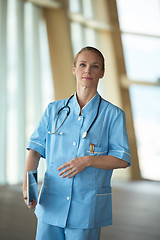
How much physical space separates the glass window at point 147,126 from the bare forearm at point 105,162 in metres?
6.09

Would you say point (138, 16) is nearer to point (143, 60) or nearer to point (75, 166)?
point (143, 60)

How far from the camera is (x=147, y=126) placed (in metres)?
7.18

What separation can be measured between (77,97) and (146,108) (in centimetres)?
625

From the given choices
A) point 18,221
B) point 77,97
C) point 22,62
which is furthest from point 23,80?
point 77,97

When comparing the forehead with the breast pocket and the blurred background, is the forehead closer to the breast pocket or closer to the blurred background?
the breast pocket

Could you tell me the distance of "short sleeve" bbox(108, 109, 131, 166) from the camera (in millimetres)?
1107

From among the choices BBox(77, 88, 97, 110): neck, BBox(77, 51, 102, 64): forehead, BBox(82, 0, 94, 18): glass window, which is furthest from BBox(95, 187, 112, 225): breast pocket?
BBox(82, 0, 94, 18): glass window

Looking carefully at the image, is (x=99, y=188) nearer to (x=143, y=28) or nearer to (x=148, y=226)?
(x=148, y=226)

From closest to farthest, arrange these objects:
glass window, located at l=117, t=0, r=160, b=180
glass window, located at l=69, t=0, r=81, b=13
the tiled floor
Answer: the tiled floor
glass window, located at l=69, t=0, r=81, b=13
glass window, located at l=117, t=0, r=160, b=180

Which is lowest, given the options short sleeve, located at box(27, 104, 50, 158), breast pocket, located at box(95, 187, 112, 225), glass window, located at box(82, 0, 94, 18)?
breast pocket, located at box(95, 187, 112, 225)

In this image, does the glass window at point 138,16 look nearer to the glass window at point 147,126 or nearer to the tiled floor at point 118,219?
the glass window at point 147,126

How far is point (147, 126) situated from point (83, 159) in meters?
6.37

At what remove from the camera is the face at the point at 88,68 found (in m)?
1.13

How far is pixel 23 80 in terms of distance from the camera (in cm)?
522
